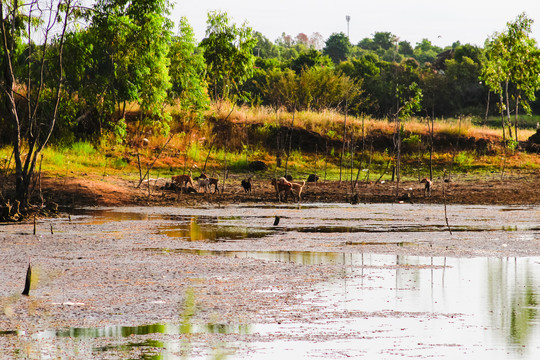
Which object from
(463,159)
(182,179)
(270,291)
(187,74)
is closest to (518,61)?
(463,159)

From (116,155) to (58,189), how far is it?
24.7ft

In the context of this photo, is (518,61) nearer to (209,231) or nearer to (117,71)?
(117,71)

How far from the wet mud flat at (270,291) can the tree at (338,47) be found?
398 feet

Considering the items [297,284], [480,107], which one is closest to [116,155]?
[297,284]

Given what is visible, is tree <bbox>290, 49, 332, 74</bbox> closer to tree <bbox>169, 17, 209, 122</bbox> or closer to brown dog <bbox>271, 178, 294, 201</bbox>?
tree <bbox>169, 17, 209, 122</bbox>

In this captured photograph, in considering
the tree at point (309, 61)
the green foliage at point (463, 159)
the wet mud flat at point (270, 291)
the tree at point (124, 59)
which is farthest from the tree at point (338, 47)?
the wet mud flat at point (270, 291)

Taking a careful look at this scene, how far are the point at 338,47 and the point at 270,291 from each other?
130245mm

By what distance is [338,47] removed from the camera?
5423 inches

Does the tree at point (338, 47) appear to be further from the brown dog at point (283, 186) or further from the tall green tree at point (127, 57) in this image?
the brown dog at point (283, 186)

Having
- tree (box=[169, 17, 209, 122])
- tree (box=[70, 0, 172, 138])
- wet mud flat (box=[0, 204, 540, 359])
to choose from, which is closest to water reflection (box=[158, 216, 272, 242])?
wet mud flat (box=[0, 204, 540, 359])

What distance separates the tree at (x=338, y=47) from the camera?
13738 centimetres

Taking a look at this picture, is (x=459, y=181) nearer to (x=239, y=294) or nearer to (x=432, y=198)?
(x=432, y=198)

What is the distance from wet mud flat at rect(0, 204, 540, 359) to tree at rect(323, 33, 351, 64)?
121179 millimetres

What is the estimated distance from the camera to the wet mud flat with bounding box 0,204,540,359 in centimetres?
752
